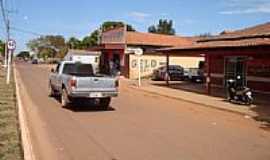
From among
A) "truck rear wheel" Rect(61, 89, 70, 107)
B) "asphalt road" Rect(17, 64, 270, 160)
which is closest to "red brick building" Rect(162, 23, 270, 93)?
"asphalt road" Rect(17, 64, 270, 160)

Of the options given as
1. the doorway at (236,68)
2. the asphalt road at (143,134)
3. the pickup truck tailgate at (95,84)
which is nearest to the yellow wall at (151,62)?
the doorway at (236,68)

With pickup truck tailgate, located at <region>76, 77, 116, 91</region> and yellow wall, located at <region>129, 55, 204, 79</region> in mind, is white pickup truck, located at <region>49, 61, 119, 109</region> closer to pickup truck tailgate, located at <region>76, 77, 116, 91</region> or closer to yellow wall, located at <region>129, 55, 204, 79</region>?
pickup truck tailgate, located at <region>76, 77, 116, 91</region>

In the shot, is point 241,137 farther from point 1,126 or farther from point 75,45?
point 75,45

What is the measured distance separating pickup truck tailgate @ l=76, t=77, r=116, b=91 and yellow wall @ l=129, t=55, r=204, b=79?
2969 centimetres

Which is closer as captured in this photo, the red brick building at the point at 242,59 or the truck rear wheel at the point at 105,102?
the truck rear wheel at the point at 105,102

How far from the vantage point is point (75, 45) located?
119 metres

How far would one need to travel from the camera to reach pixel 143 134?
12.4 meters

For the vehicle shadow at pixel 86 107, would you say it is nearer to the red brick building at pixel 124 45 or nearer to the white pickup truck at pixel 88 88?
the white pickup truck at pixel 88 88

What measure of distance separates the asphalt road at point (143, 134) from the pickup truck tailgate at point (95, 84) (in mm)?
882

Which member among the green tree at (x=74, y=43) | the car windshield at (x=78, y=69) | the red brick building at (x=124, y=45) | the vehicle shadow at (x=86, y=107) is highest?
the green tree at (x=74, y=43)

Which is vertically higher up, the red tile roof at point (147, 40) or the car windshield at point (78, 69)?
the red tile roof at point (147, 40)

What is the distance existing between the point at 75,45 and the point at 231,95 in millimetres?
98657

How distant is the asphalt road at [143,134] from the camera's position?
988 centimetres

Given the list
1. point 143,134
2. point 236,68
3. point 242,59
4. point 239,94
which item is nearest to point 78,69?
point 239,94
